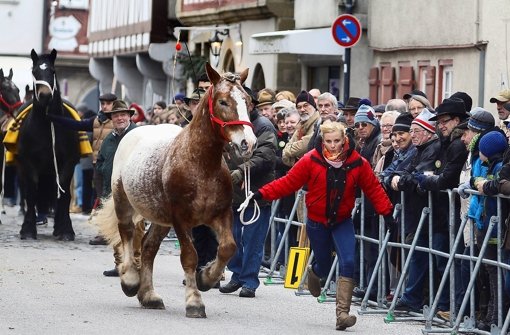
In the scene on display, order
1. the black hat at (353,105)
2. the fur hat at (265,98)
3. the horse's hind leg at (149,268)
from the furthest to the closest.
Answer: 1. the fur hat at (265,98)
2. the black hat at (353,105)
3. the horse's hind leg at (149,268)

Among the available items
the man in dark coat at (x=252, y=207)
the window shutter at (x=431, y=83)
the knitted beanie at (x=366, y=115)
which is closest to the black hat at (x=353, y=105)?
the knitted beanie at (x=366, y=115)

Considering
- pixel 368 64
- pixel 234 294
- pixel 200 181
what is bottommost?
pixel 234 294

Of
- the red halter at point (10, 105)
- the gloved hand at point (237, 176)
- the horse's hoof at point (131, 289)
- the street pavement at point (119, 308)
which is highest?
the red halter at point (10, 105)

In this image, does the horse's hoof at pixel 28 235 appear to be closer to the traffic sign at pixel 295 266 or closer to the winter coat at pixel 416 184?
the traffic sign at pixel 295 266

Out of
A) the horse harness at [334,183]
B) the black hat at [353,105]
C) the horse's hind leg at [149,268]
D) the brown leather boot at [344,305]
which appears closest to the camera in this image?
the brown leather boot at [344,305]

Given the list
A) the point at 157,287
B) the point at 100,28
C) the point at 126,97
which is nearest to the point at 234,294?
the point at 157,287

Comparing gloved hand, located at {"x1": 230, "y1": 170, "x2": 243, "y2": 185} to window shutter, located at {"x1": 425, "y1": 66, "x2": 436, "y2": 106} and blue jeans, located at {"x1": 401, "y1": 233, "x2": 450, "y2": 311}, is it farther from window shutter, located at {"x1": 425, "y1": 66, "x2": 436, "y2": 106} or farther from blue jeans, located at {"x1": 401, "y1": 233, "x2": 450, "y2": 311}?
window shutter, located at {"x1": 425, "y1": 66, "x2": 436, "y2": 106}

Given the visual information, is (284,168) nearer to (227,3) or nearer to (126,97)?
(227,3)

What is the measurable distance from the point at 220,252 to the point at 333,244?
40.2 inches

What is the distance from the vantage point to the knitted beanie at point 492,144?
13.0m

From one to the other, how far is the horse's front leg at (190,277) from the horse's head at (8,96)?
488 inches

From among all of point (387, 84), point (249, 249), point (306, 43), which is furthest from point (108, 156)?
point (306, 43)

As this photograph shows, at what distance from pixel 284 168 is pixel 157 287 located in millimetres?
2375

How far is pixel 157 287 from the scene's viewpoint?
16484 mm
